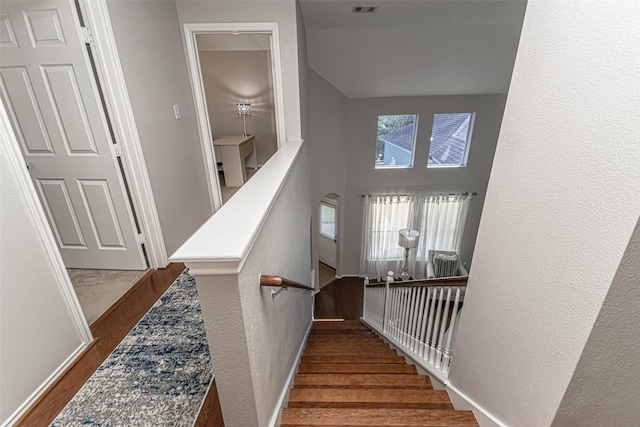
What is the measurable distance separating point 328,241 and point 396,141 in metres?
2.82

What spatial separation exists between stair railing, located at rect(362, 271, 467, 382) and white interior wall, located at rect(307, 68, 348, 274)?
1.77 m

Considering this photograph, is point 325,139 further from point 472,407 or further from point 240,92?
point 472,407

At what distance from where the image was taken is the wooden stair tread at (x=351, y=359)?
2406mm

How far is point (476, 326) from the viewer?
4.63 ft

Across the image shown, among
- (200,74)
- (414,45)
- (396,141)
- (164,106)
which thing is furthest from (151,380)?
(396,141)

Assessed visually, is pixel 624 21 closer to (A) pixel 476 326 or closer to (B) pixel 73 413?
(A) pixel 476 326

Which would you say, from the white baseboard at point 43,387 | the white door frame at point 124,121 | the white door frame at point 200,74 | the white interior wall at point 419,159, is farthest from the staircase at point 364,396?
the white interior wall at point 419,159

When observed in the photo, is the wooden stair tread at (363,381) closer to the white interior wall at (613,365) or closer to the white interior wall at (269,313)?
the white interior wall at (269,313)

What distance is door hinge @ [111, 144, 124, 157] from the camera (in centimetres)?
215

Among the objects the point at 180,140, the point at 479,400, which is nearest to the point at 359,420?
the point at 479,400

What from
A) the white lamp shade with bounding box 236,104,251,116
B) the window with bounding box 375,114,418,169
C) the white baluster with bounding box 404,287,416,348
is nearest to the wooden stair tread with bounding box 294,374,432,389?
the white baluster with bounding box 404,287,416,348

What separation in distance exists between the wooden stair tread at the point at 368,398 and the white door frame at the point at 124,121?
1600 millimetres

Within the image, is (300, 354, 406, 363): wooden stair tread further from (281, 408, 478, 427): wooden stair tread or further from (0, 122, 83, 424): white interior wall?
(0, 122, 83, 424): white interior wall

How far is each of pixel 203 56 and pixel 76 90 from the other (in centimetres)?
445
